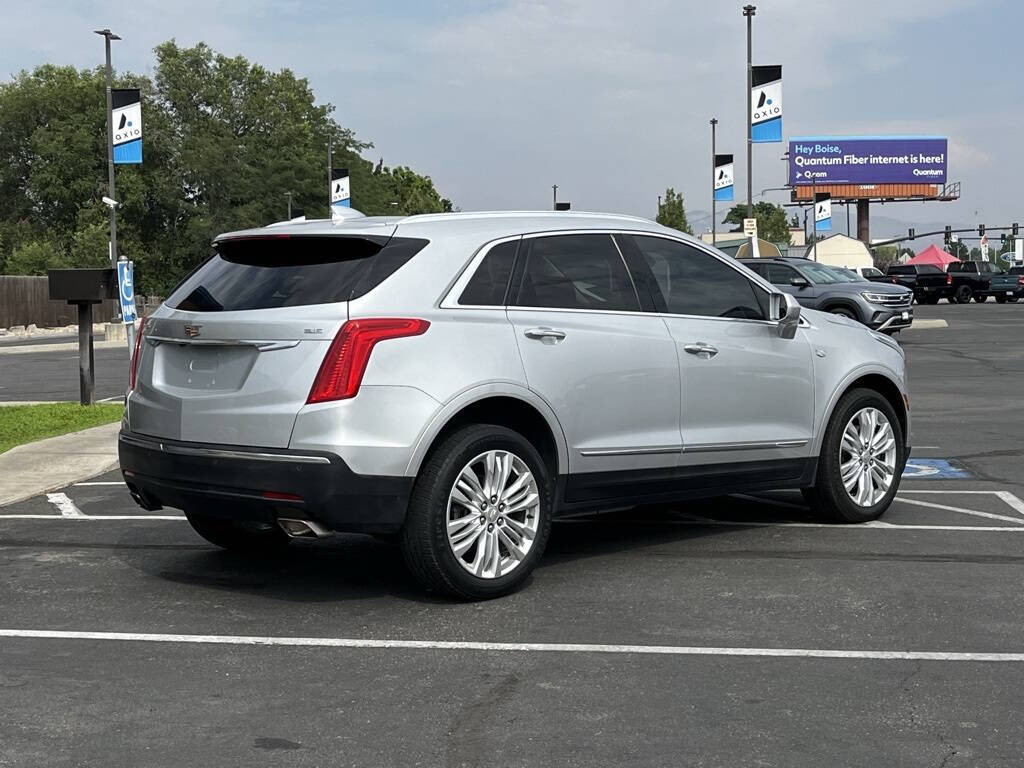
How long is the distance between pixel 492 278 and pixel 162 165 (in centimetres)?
9074

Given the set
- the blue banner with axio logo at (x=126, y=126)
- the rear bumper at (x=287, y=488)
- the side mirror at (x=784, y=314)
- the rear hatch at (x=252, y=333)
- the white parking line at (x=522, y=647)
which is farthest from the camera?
the blue banner with axio logo at (x=126, y=126)

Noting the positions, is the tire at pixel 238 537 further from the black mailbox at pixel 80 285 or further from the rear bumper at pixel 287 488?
the black mailbox at pixel 80 285

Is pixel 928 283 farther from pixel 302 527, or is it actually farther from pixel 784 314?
pixel 302 527

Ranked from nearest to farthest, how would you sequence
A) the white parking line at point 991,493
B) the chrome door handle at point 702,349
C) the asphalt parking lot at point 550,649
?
the asphalt parking lot at point 550,649
the chrome door handle at point 702,349
the white parking line at point 991,493

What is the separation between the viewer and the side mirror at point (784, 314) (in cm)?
778

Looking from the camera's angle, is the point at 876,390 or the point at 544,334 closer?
the point at 544,334

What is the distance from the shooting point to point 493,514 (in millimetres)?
6363

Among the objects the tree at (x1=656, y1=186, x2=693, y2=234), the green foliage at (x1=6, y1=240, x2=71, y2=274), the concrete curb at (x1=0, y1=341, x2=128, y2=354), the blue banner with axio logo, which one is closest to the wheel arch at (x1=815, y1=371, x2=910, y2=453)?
the concrete curb at (x1=0, y1=341, x2=128, y2=354)

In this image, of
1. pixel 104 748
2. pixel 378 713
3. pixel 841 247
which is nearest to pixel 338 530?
pixel 378 713

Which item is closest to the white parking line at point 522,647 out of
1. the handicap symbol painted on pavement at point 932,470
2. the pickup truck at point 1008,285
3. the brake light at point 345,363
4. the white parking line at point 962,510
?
the brake light at point 345,363

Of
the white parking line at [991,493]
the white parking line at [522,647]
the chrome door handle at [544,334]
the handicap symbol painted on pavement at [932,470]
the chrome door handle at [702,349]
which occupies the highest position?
the chrome door handle at [544,334]

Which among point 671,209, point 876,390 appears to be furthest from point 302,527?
point 671,209

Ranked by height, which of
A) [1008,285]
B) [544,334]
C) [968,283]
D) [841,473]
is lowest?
[841,473]

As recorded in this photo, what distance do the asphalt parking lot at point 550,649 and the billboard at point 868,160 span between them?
123 m
